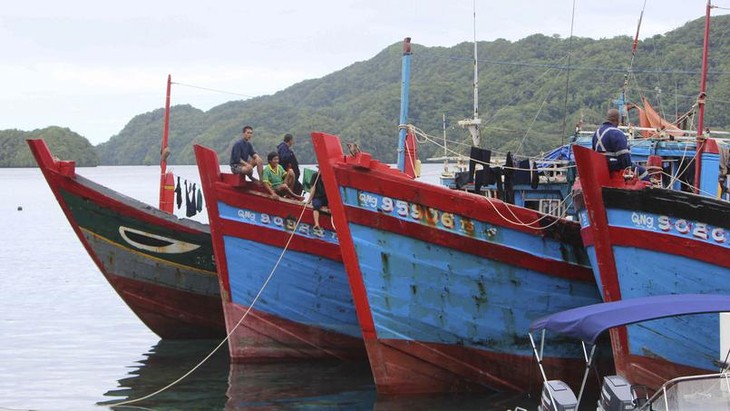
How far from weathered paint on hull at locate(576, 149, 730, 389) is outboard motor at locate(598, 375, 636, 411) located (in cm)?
247

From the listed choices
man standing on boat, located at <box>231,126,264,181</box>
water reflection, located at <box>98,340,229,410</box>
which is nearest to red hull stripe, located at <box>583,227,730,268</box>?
man standing on boat, located at <box>231,126,264,181</box>

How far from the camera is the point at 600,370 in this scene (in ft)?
50.6

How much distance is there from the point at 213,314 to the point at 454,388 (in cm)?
656

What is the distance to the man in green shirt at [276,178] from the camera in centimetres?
1738

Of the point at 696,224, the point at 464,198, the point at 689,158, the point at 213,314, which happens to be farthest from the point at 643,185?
the point at 213,314

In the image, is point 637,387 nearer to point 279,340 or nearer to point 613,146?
point 613,146

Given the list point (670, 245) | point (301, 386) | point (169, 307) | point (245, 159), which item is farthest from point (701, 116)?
point (169, 307)

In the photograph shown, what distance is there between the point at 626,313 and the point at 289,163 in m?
8.58

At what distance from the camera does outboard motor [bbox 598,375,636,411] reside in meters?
10.2

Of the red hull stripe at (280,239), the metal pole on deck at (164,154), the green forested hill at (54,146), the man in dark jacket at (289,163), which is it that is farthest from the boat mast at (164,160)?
the green forested hill at (54,146)

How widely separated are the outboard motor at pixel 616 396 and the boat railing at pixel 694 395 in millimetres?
167

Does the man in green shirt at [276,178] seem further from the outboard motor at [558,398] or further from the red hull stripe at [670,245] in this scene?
the outboard motor at [558,398]

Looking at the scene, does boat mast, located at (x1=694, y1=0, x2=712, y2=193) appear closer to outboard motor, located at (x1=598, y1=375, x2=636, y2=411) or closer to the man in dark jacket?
outboard motor, located at (x1=598, y1=375, x2=636, y2=411)

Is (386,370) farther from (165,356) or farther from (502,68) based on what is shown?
(502,68)
